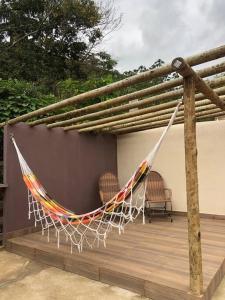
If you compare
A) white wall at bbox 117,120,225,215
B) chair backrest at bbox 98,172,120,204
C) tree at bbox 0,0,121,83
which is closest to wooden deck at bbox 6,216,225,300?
white wall at bbox 117,120,225,215

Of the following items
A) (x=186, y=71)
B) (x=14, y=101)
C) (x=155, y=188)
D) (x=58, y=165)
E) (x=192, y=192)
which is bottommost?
(x=155, y=188)

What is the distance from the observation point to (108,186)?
5.92m

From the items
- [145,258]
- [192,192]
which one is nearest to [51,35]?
[145,258]

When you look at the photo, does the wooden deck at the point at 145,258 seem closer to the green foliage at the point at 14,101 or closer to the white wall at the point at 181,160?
the white wall at the point at 181,160

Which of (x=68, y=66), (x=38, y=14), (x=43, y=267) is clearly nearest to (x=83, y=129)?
(x=43, y=267)

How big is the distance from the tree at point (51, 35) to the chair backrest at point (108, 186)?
5859 millimetres

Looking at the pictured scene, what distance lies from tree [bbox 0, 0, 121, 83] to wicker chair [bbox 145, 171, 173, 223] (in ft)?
21.2

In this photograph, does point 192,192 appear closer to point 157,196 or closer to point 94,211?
point 94,211

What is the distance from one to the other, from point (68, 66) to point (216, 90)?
28.0 feet

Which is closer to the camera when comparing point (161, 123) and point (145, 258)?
point (145, 258)

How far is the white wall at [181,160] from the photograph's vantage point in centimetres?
544

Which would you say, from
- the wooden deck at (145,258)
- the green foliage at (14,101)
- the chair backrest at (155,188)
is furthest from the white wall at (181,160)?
the green foliage at (14,101)

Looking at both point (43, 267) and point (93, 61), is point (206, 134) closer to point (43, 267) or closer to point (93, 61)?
point (43, 267)

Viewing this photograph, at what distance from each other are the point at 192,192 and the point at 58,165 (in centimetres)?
324
